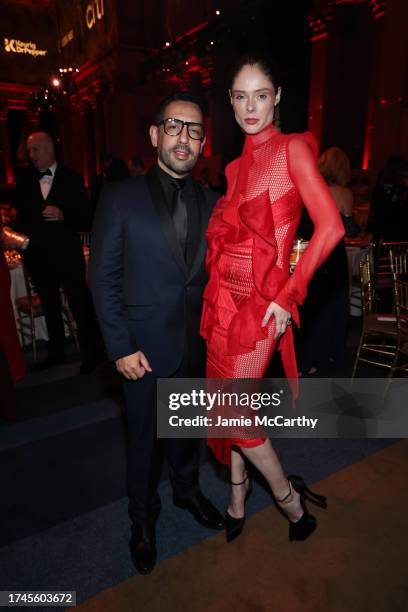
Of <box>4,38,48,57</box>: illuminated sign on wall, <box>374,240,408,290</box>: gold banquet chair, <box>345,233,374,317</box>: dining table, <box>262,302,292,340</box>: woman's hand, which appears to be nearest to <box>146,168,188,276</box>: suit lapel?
<box>262,302,292,340</box>: woman's hand

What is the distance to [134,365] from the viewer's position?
1652 millimetres

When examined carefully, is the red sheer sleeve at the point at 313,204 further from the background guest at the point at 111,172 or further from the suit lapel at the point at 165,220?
the background guest at the point at 111,172

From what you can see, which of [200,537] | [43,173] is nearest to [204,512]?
[200,537]

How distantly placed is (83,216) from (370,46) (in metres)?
9.37

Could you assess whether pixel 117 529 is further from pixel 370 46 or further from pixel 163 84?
pixel 163 84

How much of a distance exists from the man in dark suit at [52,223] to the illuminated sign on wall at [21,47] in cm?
1747

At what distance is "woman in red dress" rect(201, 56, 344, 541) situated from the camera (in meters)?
1.42

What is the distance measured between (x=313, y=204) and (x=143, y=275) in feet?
2.22

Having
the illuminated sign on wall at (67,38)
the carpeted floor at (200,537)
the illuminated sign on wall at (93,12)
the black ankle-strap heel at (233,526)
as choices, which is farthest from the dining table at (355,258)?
the illuminated sign on wall at (67,38)

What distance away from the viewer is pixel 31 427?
3037 millimetres

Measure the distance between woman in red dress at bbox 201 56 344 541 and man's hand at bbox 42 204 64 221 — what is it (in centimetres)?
228

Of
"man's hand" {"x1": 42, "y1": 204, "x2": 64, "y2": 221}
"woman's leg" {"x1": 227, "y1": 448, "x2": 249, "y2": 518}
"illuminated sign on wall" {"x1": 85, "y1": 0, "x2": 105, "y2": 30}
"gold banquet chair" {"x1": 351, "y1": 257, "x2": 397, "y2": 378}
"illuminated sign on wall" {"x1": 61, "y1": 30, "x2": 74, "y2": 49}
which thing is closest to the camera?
"woman's leg" {"x1": 227, "y1": 448, "x2": 249, "y2": 518}

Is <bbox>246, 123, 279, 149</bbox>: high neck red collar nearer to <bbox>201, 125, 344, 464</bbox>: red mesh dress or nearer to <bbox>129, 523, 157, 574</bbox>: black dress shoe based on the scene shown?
<bbox>201, 125, 344, 464</bbox>: red mesh dress

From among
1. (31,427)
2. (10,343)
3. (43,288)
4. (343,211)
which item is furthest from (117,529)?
(343,211)
